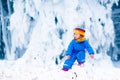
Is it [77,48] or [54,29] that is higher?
[54,29]

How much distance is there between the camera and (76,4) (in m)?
9.95

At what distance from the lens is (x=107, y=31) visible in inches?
420

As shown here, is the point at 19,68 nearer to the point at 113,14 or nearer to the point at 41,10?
the point at 41,10

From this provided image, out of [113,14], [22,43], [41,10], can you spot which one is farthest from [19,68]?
[113,14]

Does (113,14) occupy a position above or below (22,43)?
above

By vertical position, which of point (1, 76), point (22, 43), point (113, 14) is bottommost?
point (1, 76)

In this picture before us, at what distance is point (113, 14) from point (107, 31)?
2591 millimetres

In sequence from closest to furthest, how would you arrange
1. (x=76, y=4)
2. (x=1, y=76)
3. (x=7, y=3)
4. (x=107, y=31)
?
(x=1, y=76)
(x=76, y=4)
(x=107, y=31)
(x=7, y=3)

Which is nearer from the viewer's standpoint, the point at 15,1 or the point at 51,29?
the point at 51,29

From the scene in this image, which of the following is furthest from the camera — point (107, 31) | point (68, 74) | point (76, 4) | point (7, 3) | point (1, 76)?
point (7, 3)

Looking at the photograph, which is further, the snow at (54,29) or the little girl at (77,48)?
the snow at (54,29)

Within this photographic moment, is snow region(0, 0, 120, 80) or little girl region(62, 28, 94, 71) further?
snow region(0, 0, 120, 80)

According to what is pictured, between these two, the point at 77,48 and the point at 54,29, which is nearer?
the point at 77,48

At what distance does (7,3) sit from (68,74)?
5961 mm
